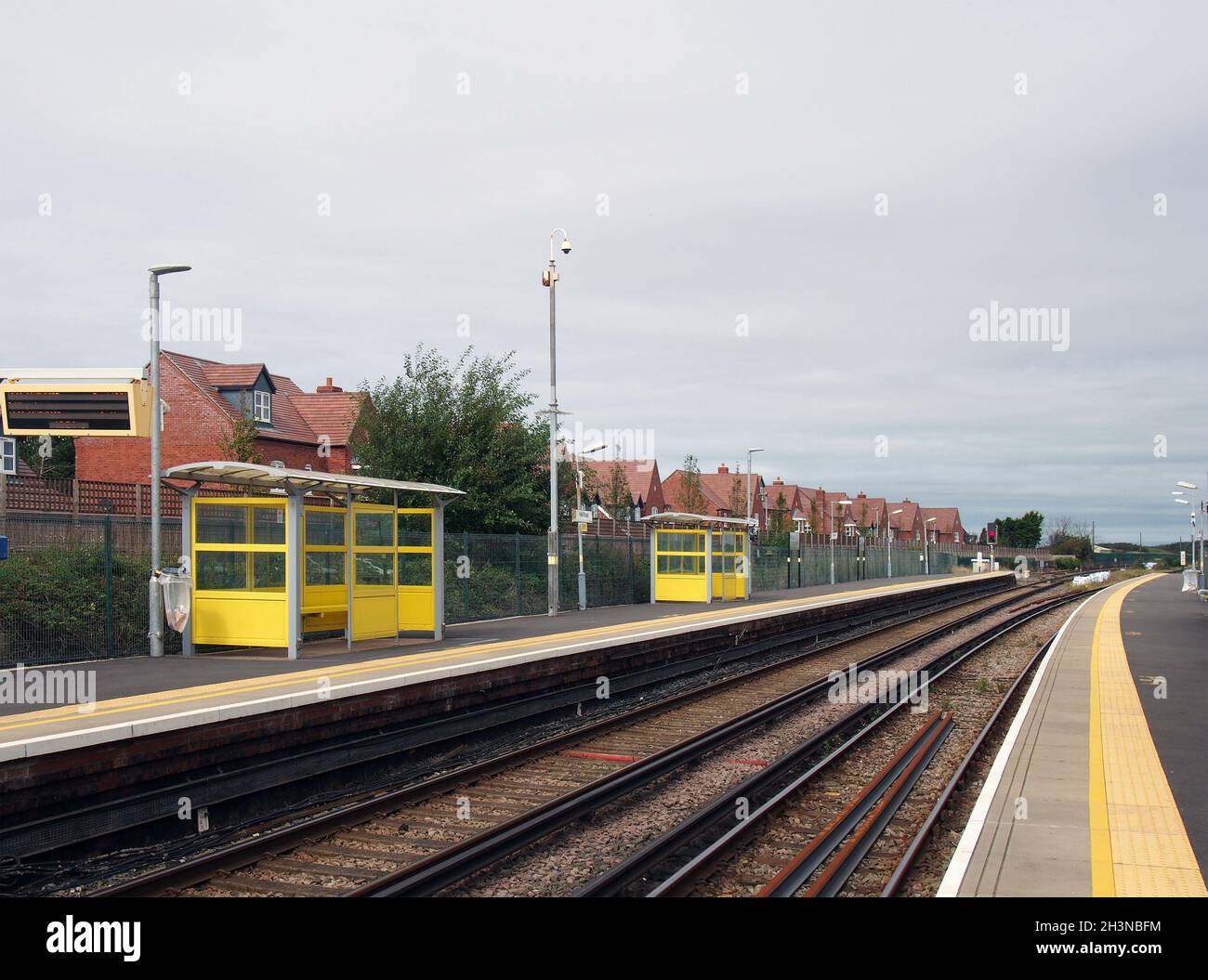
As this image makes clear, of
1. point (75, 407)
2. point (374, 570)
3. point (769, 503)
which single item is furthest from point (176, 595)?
point (769, 503)

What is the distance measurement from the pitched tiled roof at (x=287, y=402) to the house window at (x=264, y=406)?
404mm

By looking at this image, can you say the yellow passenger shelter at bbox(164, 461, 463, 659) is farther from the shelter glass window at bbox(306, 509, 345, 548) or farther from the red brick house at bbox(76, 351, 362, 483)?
the red brick house at bbox(76, 351, 362, 483)

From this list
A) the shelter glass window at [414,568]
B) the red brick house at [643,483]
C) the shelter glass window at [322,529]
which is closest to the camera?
the shelter glass window at [322,529]

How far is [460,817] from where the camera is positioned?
8.87 metres

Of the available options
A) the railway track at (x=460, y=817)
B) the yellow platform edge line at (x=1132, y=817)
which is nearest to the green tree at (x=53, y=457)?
the railway track at (x=460, y=817)

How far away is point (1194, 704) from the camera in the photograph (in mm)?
13289

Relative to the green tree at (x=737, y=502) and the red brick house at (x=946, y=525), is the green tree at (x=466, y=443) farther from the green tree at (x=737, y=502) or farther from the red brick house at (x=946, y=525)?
the red brick house at (x=946, y=525)

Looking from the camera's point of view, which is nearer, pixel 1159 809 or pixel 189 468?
pixel 1159 809

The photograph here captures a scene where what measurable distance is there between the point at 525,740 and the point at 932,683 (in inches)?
337

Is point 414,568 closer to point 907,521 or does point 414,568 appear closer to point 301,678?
point 301,678

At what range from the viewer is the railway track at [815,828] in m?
7.08

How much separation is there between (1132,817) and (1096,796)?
0.61 meters
